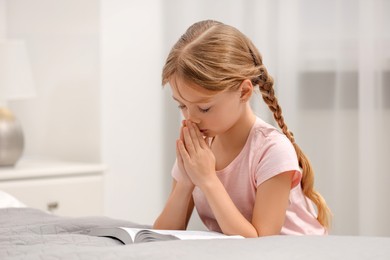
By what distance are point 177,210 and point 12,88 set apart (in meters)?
1.34

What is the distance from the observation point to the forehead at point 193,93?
1.33 meters

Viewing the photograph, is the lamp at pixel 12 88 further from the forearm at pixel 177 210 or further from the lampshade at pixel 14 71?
the forearm at pixel 177 210

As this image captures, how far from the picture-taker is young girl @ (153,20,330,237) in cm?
133

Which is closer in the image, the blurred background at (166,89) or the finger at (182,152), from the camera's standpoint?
the finger at (182,152)

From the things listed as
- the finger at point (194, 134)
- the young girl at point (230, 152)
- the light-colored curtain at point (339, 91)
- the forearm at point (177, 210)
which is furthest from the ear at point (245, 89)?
the light-colored curtain at point (339, 91)

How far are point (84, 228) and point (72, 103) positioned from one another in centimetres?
165

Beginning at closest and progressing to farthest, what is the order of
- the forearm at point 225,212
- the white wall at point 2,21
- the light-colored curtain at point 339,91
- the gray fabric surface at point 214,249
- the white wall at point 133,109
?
the gray fabric surface at point 214,249
the forearm at point 225,212
the light-colored curtain at point 339,91
the white wall at point 133,109
the white wall at point 2,21

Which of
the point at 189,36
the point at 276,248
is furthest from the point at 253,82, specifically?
the point at 276,248

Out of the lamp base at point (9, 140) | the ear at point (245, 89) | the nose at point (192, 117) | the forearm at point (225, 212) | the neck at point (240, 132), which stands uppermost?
the ear at point (245, 89)

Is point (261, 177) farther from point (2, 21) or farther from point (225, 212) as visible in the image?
point (2, 21)

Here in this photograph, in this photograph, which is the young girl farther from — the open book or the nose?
the open book

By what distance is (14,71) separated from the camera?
8.63 feet

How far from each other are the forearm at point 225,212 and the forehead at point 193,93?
0.15 m

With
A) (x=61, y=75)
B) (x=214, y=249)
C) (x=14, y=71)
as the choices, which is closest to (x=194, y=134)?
(x=214, y=249)
